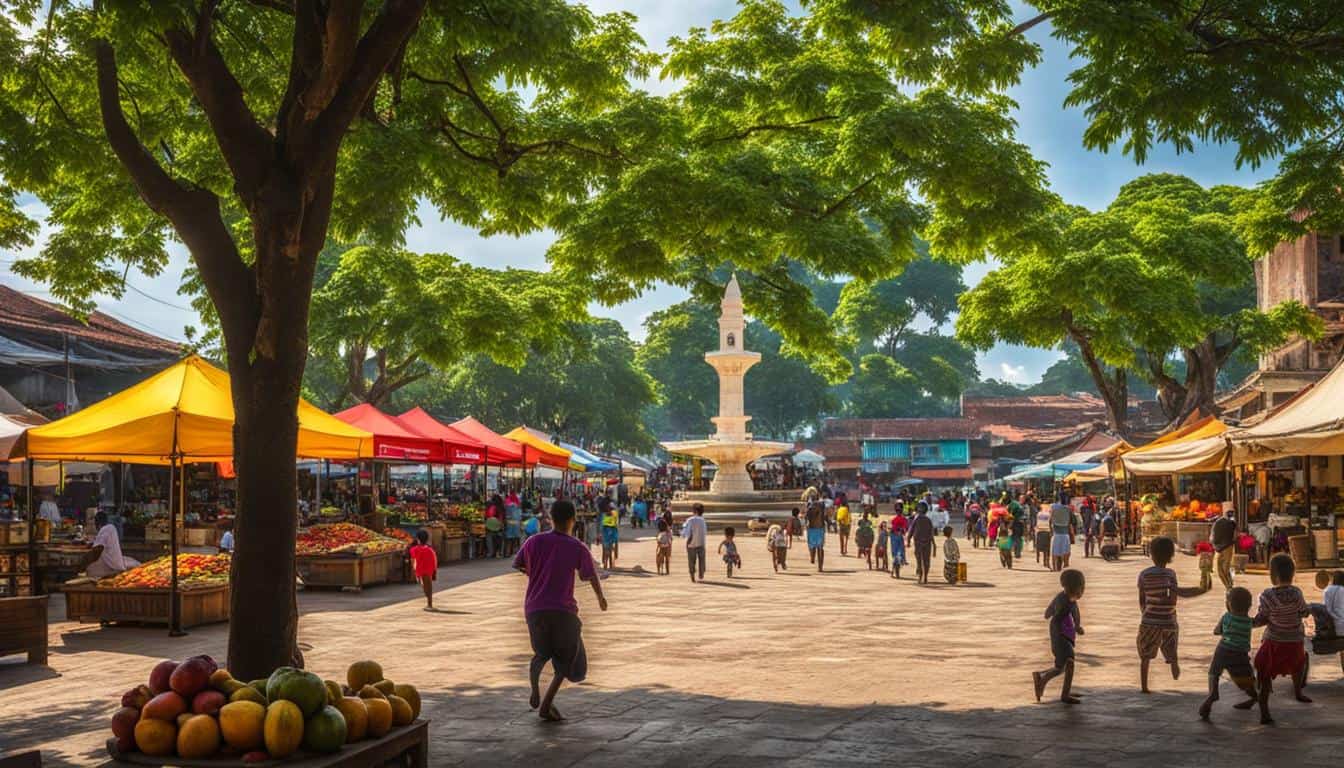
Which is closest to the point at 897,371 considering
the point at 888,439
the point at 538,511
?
the point at 888,439

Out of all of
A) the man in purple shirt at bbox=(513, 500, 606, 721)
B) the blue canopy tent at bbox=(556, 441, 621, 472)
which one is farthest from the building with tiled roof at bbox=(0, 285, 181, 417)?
the man in purple shirt at bbox=(513, 500, 606, 721)

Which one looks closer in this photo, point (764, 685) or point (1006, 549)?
point (764, 685)

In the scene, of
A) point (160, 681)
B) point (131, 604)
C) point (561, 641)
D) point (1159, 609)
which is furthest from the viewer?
point (131, 604)

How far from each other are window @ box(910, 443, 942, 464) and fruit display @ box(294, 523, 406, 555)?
166 feet

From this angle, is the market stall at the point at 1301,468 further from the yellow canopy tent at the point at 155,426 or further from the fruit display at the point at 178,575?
the fruit display at the point at 178,575

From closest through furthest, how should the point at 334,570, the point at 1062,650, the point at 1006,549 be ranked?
the point at 1062,650 < the point at 334,570 < the point at 1006,549

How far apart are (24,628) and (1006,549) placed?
18.1m

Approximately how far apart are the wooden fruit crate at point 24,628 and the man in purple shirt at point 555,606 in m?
5.25

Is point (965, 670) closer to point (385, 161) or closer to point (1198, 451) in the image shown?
point (385, 161)

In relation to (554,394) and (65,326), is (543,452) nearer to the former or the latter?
(65,326)

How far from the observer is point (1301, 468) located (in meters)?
24.7

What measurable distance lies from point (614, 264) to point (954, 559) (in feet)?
33.0

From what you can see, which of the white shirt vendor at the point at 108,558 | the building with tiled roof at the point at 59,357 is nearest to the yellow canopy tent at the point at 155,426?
the white shirt vendor at the point at 108,558

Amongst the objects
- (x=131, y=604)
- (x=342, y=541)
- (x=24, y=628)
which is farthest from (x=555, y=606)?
(x=342, y=541)
